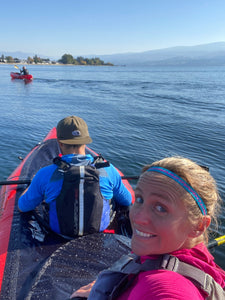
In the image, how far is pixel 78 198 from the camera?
244 cm

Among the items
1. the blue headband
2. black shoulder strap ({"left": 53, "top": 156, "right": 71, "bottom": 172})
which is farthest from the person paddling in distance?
black shoulder strap ({"left": 53, "top": 156, "right": 71, "bottom": 172})

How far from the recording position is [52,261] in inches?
93.1

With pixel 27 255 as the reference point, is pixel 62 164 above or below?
above

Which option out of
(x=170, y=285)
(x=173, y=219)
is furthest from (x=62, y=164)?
(x=170, y=285)

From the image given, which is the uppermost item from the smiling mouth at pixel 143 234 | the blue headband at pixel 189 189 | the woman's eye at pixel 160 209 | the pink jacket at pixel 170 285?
the blue headband at pixel 189 189

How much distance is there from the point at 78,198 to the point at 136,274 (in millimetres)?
1302

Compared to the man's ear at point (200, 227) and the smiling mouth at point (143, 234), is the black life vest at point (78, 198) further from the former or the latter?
the man's ear at point (200, 227)

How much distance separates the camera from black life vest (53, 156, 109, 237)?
95.8 inches

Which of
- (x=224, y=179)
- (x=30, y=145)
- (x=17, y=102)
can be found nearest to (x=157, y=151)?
(x=224, y=179)

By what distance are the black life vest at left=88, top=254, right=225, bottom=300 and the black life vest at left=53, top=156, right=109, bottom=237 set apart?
3.57 feet

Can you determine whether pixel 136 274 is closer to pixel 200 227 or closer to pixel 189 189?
pixel 200 227

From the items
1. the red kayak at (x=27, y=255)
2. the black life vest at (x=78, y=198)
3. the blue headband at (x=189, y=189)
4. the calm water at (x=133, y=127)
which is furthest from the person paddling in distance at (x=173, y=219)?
the calm water at (x=133, y=127)

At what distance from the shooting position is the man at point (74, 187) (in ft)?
8.02

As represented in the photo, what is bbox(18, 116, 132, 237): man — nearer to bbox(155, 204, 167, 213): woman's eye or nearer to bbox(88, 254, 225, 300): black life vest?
bbox(88, 254, 225, 300): black life vest
